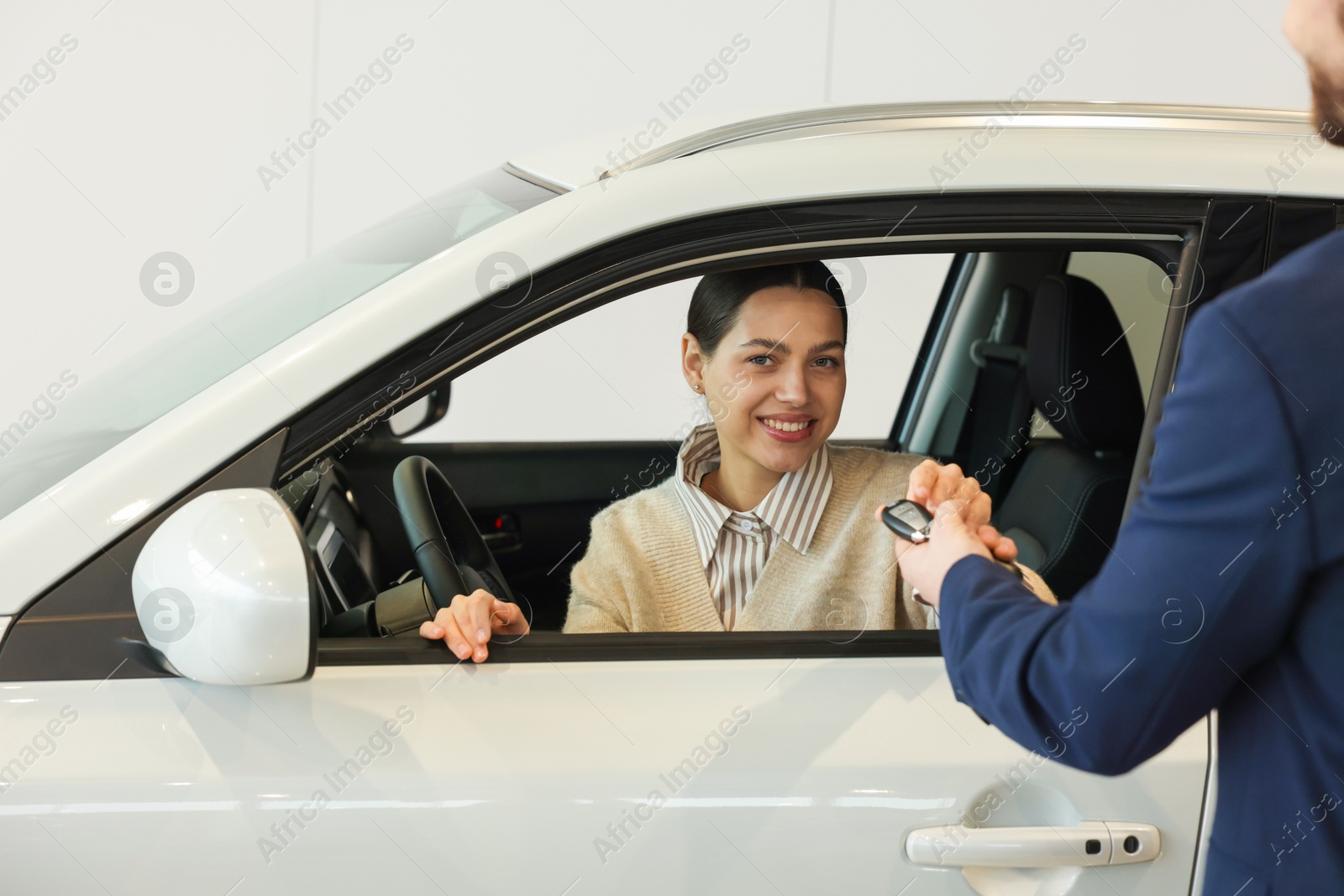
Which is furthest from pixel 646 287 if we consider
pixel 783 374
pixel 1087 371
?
pixel 1087 371

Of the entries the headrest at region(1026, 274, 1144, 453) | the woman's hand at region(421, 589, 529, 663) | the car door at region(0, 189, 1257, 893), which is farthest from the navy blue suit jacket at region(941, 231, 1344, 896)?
the headrest at region(1026, 274, 1144, 453)

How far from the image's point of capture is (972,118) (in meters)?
1.24

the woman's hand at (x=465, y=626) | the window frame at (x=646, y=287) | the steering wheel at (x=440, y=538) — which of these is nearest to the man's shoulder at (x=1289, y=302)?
the window frame at (x=646, y=287)

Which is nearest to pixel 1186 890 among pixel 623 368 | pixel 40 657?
pixel 40 657

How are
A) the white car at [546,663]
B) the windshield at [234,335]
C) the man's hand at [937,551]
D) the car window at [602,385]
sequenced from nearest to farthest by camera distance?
the man's hand at [937,551], the white car at [546,663], the windshield at [234,335], the car window at [602,385]

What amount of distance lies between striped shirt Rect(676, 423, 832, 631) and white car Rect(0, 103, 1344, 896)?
0.44 metres

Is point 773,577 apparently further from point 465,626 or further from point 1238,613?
point 1238,613

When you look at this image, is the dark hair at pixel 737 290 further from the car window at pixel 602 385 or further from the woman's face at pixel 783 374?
the car window at pixel 602 385

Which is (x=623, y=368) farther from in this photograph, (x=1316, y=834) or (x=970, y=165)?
(x=1316, y=834)

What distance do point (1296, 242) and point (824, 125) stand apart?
0.52 m

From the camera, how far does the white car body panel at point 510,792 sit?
101cm

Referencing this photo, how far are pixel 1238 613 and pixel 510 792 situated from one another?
660 mm

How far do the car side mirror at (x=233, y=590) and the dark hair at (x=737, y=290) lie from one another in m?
0.79

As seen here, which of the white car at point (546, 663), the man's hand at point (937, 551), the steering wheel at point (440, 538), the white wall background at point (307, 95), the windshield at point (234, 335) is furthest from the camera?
the white wall background at point (307, 95)
